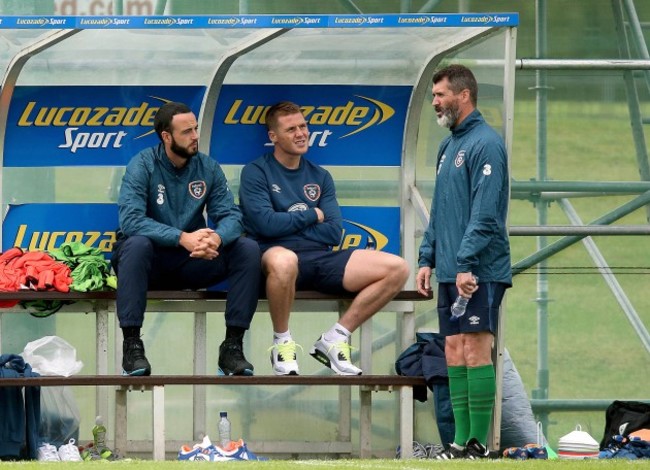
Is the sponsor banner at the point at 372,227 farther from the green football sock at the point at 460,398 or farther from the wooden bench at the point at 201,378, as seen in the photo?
the green football sock at the point at 460,398

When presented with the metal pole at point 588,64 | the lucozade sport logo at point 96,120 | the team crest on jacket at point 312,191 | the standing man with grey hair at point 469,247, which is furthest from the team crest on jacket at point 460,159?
the lucozade sport logo at point 96,120

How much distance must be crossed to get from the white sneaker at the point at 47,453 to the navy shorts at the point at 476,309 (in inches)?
86.0

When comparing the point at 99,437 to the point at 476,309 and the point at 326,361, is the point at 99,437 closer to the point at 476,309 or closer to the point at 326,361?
the point at 326,361

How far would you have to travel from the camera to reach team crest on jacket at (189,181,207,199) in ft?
32.5

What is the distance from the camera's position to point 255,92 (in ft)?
34.5

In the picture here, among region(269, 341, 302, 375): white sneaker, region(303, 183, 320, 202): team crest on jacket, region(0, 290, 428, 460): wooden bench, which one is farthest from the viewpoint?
region(303, 183, 320, 202): team crest on jacket

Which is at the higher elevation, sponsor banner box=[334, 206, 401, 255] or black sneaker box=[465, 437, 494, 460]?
sponsor banner box=[334, 206, 401, 255]

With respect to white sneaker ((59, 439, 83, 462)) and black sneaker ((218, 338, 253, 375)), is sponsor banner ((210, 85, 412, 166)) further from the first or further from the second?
white sneaker ((59, 439, 83, 462))

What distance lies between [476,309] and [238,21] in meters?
1.90

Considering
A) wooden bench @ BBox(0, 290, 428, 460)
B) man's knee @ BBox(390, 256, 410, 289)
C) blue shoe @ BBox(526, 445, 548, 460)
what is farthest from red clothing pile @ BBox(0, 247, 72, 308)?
blue shoe @ BBox(526, 445, 548, 460)

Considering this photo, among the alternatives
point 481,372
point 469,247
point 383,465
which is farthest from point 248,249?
point 383,465

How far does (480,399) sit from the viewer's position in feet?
30.0

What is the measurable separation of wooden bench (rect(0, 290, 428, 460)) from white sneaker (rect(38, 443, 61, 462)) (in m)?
0.38

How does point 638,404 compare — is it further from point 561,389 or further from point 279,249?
point 561,389
